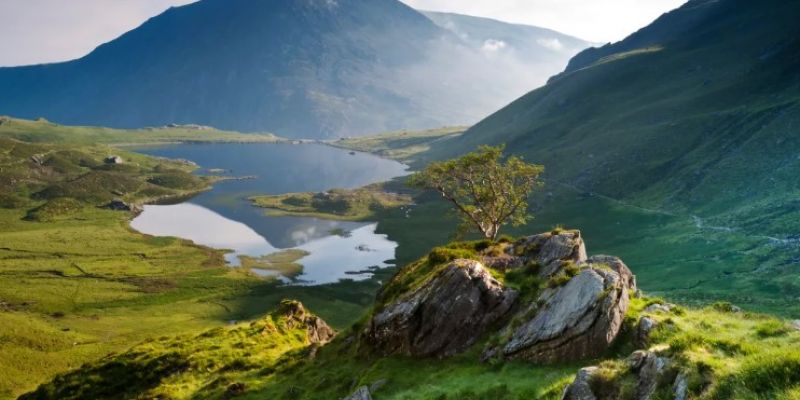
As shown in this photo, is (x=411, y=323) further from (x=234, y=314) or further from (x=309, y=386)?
(x=234, y=314)

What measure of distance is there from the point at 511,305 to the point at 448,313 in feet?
14.9

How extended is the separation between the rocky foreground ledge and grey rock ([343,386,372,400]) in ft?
15.6

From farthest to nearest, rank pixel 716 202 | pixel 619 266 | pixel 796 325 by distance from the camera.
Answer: pixel 716 202
pixel 619 266
pixel 796 325

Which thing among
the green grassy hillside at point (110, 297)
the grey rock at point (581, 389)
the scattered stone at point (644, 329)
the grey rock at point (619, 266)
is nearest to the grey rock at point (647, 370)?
the grey rock at point (581, 389)

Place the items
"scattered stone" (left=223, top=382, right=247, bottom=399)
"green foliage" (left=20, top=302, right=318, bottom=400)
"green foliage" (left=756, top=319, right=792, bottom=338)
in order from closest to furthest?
"green foliage" (left=756, top=319, right=792, bottom=338) → "scattered stone" (left=223, top=382, right=247, bottom=399) → "green foliage" (left=20, top=302, right=318, bottom=400)

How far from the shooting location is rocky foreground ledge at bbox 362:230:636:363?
27.0m

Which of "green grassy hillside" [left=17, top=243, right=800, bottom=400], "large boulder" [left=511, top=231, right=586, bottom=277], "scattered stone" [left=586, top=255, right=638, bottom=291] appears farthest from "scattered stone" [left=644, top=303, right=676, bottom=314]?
"large boulder" [left=511, top=231, right=586, bottom=277]

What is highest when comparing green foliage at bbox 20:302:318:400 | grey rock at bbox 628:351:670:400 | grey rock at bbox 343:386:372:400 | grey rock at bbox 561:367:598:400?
grey rock at bbox 628:351:670:400

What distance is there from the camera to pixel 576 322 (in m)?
27.1

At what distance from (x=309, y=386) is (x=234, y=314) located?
265 ft

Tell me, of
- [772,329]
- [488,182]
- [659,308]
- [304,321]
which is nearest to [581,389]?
[772,329]

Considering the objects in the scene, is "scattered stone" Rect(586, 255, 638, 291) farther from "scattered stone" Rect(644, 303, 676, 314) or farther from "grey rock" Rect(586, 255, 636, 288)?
"scattered stone" Rect(644, 303, 676, 314)

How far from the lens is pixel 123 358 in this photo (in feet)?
189

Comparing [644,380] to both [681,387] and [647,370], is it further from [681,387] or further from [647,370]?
[681,387]
